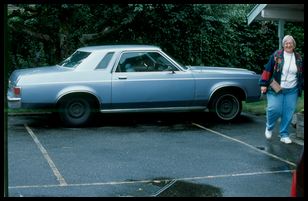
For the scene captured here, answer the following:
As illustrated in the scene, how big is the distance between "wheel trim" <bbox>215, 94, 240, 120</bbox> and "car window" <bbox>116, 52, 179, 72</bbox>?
3.91ft

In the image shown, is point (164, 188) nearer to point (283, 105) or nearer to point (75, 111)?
point (283, 105)

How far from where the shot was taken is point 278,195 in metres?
5.75

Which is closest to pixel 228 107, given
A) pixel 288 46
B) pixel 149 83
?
pixel 149 83

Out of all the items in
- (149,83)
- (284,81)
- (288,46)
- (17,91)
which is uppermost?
(288,46)

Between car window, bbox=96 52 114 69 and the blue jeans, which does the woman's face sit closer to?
the blue jeans

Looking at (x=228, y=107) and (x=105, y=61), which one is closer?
(x=105, y=61)

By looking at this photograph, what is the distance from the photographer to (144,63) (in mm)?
10445

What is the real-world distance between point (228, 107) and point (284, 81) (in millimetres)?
2721

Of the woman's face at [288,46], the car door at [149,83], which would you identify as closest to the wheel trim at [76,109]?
the car door at [149,83]

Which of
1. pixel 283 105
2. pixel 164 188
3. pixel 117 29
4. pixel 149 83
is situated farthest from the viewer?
pixel 117 29

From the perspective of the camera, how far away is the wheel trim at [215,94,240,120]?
10.8 metres

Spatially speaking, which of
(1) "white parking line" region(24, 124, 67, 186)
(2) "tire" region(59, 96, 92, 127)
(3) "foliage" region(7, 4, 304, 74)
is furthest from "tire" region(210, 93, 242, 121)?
(1) "white parking line" region(24, 124, 67, 186)

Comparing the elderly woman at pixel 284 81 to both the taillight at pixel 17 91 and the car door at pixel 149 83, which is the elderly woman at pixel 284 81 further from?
the taillight at pixel 17 91
